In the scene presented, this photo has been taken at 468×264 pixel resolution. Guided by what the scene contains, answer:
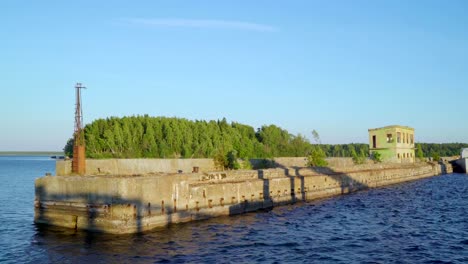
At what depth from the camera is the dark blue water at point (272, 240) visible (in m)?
20.6

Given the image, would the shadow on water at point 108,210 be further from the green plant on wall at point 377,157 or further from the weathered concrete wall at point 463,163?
the weathered concrete wall at point 463,163

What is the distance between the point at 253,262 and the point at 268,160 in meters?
34.6

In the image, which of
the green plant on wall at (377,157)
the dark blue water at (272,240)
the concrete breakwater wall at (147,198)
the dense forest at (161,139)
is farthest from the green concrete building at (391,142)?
the concrete breakwater wall at (147,198)

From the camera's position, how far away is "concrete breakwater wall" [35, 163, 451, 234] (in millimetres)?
25328

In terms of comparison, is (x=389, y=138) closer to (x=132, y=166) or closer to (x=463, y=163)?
(x=463, y=163)

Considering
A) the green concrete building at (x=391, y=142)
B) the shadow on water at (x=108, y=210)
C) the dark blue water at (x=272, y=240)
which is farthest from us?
the green concrete building at (x=391, y=142)

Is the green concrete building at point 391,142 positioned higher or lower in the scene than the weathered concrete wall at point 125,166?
higher

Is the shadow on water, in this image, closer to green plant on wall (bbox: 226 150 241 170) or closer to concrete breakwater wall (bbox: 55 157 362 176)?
concrete breakwater wall (bbox: 55 157 362 176)

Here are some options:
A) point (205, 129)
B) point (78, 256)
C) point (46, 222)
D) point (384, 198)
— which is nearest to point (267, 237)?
point (78, 256)

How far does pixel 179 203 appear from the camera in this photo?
28719 mm

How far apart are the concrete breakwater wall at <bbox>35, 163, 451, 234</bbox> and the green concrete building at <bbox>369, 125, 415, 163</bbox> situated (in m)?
50.2

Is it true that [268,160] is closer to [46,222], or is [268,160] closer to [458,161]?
[46,222]

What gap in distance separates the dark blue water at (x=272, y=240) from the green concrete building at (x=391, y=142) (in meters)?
48.6

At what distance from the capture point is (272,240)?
24438mm
